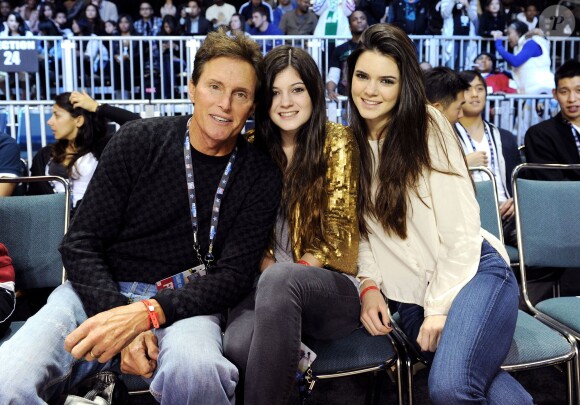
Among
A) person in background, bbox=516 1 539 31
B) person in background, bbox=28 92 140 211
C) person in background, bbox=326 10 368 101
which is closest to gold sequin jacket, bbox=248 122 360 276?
person in background, bbox=28 92 140 211

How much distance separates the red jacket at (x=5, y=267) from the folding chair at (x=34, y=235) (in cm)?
22

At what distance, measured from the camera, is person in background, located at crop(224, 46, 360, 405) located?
204 centimetres

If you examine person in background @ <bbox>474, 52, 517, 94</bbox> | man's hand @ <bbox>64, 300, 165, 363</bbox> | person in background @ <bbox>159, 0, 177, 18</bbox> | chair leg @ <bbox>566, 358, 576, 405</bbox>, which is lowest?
chair leg @ <bbox>566, 358, 576, 405</bbox>

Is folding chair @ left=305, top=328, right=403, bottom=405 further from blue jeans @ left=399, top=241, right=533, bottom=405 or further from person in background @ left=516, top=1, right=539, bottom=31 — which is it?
person in background @ left=516, top=1, right=539, bottom=31

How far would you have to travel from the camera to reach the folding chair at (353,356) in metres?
2.17

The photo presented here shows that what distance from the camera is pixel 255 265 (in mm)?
2275

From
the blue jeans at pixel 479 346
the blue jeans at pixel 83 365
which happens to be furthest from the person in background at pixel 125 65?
the blue jeans at pixel 479 346

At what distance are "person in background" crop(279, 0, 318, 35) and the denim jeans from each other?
7964 millimetres

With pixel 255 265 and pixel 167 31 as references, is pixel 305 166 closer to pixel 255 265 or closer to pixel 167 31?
pixel 255 265

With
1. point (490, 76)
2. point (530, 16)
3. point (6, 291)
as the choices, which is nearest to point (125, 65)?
point (490, 76)

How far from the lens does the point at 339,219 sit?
7.63 feet

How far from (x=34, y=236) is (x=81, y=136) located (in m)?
1.97

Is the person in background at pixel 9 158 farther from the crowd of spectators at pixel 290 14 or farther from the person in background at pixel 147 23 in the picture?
the person in background at pixel 147 23

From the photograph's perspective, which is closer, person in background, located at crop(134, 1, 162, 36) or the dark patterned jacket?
the dark patterned jacket
